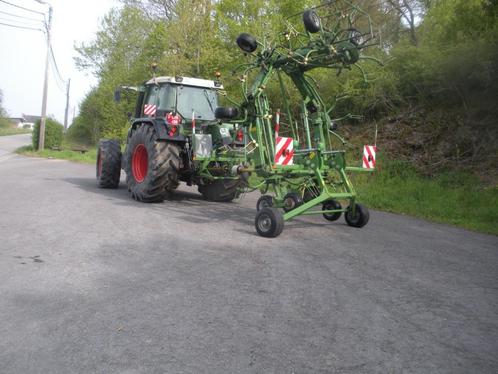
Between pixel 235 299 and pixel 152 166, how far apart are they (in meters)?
4.81

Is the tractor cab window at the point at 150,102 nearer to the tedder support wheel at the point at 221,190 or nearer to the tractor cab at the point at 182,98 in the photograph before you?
the tractor cab at the point at 182,98

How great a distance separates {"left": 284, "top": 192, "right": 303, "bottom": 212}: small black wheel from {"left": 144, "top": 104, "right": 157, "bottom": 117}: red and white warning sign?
3.66 meters

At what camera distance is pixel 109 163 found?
32.8 feet

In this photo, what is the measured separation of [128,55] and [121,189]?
866 inches

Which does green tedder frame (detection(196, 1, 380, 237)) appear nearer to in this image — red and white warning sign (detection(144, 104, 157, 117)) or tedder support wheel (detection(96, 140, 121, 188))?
red and white warning sign (detection(144, 104, 157, 117))

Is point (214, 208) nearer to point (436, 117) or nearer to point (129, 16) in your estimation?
point (436, 117)

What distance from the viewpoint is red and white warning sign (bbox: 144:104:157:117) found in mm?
9202

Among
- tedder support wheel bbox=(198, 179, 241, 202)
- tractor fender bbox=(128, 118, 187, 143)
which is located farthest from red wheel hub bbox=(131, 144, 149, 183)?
tedder support wheel bbox=(198, 179, 241, 202)

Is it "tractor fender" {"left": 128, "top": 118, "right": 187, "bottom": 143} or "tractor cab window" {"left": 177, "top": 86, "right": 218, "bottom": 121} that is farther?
"tractor cab window" {"left": 177, "top": 86, "right": 218, "bottom": 121}

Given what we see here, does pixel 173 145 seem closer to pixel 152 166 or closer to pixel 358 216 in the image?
pixel 152 166

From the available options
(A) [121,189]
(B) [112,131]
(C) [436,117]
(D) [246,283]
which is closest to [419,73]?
(C) [436,117]

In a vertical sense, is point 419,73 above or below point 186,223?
above

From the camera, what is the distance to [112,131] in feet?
88.7

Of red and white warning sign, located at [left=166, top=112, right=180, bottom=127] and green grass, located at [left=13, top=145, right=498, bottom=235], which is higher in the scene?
red and white warning sign, located at [left=166, top=112, right=180, bottom=127]
